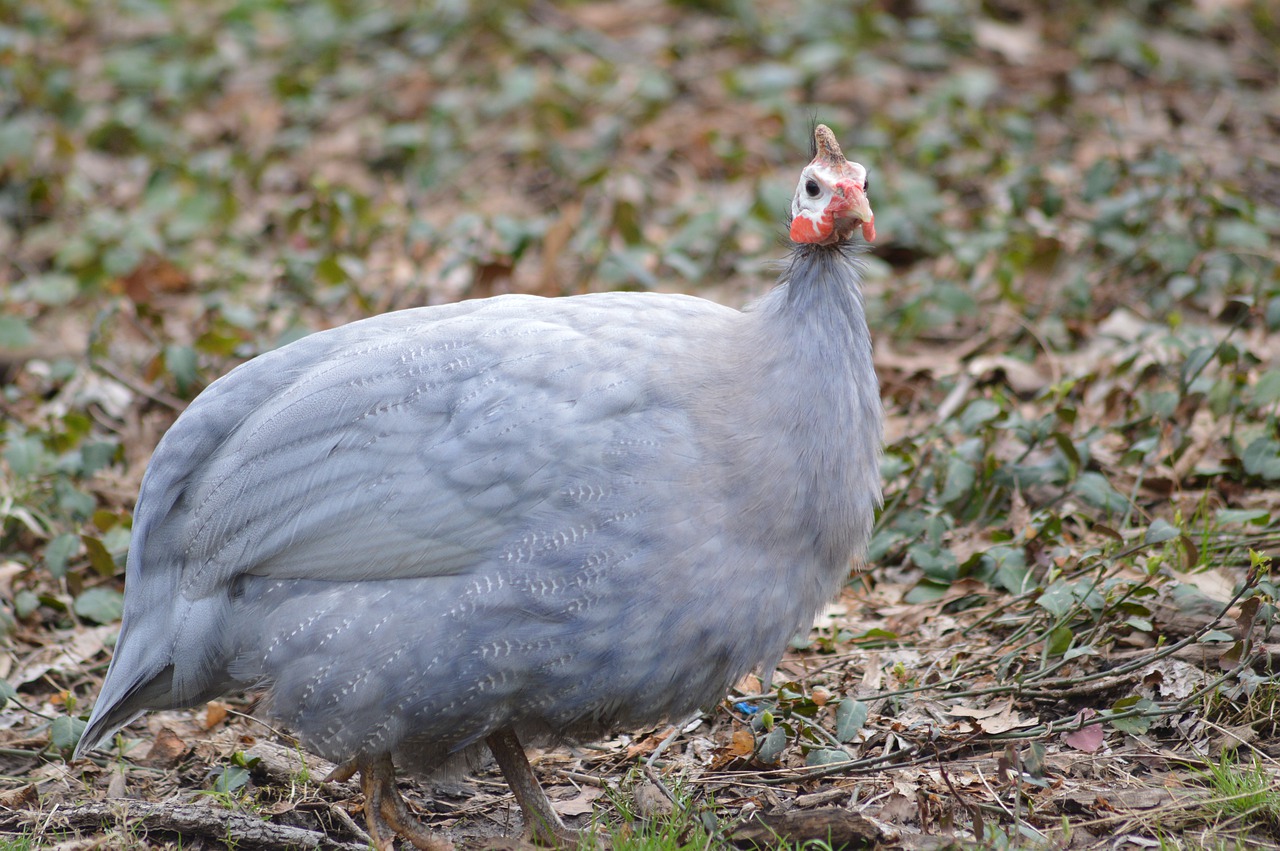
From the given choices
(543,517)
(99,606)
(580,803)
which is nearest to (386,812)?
(580,803)

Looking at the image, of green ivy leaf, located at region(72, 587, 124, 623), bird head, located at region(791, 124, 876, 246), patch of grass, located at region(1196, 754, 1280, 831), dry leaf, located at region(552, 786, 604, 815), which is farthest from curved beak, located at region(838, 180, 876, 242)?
green ivy leaf, located at region(72, 587, 124, 623)

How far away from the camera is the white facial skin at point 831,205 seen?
3.44 metres

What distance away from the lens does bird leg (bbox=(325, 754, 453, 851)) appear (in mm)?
3701

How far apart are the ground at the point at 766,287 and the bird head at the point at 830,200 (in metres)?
0.22

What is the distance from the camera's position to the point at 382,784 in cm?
375

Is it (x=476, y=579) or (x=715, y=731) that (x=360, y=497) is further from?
(x=715, y=731)

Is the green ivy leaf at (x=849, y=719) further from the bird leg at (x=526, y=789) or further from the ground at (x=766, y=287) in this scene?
the bird leg at (x=526, y=789)

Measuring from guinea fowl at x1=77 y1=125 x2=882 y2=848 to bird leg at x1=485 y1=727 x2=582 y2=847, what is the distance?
26 millimetres

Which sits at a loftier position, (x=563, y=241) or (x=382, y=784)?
(x=563, y=241)

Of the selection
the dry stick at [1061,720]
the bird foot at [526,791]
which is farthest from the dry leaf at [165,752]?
the dry stick at [1061,720]

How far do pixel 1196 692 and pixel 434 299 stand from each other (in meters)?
4.19

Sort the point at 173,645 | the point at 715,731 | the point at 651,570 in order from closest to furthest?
the point at 651,570
the point at 173,645
the point at 715,731

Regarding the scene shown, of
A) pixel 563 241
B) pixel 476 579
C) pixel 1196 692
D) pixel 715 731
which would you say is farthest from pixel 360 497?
pixel 563 241

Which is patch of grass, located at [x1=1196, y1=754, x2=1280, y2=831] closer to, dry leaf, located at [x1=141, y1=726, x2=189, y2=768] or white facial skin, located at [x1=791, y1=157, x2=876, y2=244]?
white facial skin, located at [x1=791, y1=157, x2=876, y2=244]
